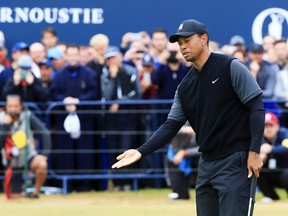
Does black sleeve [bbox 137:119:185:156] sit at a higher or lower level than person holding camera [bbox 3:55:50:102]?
lower

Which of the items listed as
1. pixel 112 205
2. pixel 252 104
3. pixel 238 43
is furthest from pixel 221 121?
pixel 238 43

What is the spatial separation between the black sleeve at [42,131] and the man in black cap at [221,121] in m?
6.60

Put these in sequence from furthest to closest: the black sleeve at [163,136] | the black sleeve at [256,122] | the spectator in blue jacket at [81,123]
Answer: the spectator in blue jacket at [81,123]
the black sleeve at [163,136]
the black sleeve at [256,122]

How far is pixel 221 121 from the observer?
6.88 m

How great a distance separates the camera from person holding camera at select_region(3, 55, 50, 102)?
44.5 ft

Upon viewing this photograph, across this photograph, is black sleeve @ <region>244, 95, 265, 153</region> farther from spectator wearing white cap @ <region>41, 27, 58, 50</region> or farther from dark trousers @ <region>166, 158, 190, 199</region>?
spectator wearing white cap @ <region>41, 27, 58, 50</region>

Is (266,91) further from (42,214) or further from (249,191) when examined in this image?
(249,191)

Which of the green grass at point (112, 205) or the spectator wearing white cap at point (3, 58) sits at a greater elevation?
the spectator wearing white cap at point (3, 58)

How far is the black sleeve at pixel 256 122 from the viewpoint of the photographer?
6.68 m

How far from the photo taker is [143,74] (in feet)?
47.0

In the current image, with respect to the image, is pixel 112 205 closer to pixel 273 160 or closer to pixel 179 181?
pixel 179 181

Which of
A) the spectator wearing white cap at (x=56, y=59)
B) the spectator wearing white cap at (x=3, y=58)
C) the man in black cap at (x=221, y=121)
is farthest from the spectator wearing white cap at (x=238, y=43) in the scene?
the man in black cap at (x=221, y=121)

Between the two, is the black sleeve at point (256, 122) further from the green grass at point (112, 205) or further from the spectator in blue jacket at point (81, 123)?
the spectator in blue jacket at point (81, 123)

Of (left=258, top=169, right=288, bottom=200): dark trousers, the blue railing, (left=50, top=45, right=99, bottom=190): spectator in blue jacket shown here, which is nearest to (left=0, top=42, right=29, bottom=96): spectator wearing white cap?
the blue railing
